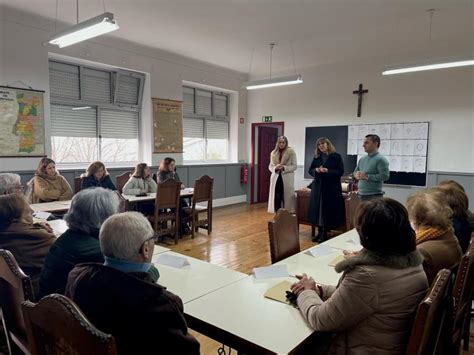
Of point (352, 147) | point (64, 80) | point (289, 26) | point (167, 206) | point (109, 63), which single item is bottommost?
point (167, 206)

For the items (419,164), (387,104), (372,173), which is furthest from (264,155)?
(372,173)

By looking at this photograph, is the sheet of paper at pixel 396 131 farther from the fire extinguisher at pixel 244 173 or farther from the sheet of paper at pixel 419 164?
the fire extinguisher at pixel 244 173

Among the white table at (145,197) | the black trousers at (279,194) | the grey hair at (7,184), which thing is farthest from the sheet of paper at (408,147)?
the grey hair at (7,184)

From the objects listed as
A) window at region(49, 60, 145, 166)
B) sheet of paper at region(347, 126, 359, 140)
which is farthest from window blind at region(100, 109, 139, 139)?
sheet of paper at region(347, 126, 359, 140)

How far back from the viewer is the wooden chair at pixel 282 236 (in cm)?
216

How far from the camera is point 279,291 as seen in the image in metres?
1.61

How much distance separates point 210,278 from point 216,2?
3.51 meters

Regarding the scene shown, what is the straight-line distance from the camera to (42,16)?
4.69 m

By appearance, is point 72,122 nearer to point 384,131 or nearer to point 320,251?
point 320,251

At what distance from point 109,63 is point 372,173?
4.40 m

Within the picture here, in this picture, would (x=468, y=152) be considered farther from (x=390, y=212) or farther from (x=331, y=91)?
(x=390, y=212)

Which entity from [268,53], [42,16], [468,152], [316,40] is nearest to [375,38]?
[316,40]

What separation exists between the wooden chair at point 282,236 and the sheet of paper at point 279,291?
458 mm

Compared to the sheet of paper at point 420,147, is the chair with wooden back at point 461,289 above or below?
below
